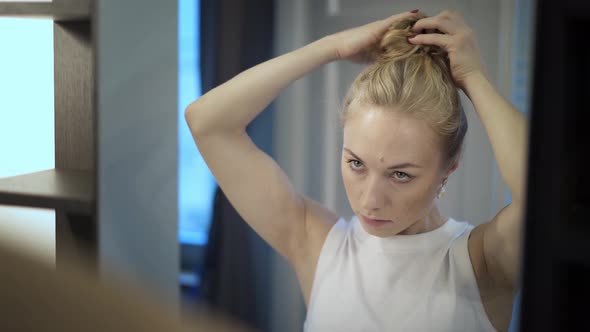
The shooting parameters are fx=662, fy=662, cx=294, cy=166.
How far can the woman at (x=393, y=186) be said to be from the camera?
49.4 inches

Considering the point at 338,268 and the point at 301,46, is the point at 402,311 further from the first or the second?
the point at 301,46

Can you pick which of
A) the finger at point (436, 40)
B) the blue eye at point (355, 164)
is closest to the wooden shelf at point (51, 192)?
the blue eye at point (355, 164)

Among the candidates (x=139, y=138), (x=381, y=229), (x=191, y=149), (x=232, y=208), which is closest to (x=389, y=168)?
(x=381, y=229)

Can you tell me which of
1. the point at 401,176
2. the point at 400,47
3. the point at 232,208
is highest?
the point at 400,47

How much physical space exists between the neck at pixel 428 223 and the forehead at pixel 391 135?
11 centimetres

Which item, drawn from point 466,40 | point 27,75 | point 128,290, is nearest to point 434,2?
point 466,40

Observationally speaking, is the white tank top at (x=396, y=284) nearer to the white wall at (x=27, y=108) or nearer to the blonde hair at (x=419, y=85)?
the blonde hair at (x=419, y=85)

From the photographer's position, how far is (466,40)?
49.5 inches

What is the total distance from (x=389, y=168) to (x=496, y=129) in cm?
23

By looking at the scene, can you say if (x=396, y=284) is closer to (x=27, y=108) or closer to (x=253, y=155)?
(x=253, y=155)

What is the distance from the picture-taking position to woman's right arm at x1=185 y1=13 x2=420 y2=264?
144 centimetres

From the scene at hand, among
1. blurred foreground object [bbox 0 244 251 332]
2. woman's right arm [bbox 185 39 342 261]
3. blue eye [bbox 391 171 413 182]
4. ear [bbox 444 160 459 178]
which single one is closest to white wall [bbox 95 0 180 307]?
woman's right arm [bbox 185 39 342 261]

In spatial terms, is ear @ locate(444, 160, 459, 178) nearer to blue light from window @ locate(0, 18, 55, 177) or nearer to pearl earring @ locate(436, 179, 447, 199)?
pearl earring @ locate(436, 179, 447, 199)

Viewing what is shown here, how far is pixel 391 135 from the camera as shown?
1321 millimetres
